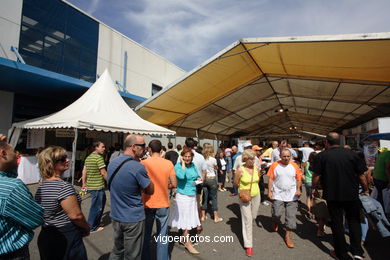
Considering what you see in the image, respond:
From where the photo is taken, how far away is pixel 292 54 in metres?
6.02

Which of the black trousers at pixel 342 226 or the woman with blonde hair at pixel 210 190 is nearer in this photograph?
the black trousers at pixel 342 226

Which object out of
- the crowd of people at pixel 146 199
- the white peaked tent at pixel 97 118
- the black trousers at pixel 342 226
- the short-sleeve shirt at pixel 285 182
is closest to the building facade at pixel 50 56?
the white peaked tent at pixel 97 118

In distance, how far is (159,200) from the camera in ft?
8.75

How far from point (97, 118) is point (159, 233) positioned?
4.83 meters

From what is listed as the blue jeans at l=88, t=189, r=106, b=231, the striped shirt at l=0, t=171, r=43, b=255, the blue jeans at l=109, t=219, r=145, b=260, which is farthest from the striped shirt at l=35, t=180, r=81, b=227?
the blue jeans at l=88, t=189, r=106, b=231

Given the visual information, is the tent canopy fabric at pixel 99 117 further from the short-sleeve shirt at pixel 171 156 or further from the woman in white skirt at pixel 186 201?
the woman in white skirt at pixel 186 201

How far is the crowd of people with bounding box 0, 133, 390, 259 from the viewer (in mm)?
1521

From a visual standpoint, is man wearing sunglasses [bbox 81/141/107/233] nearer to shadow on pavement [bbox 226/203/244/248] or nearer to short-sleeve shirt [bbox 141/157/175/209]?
short-sleeve shirt [bbox 141/157/175/209]

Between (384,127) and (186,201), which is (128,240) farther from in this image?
(384,127)

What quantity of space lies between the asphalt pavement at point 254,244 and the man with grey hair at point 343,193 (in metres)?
0.44

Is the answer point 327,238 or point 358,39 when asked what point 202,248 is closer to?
A: point 327,238

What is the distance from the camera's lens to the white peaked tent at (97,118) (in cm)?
600

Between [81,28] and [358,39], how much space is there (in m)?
12.4

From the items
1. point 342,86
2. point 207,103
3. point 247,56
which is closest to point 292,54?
point 247,56
